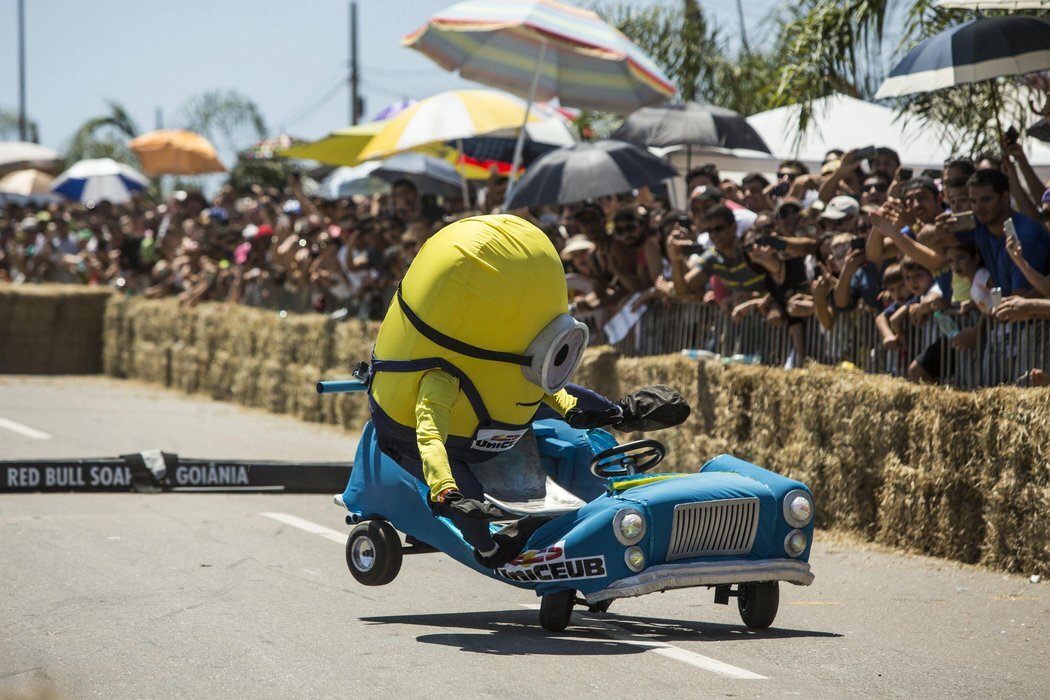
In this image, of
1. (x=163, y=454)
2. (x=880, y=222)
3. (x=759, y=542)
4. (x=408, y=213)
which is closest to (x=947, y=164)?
(x=880, y=222)

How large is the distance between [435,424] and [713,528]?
139 centimetres

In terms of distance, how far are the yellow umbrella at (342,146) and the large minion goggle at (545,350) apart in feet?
39.3

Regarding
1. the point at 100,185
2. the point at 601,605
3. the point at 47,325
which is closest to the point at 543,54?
the point at 601,605

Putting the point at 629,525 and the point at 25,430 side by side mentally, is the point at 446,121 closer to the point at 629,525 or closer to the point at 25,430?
the point at 25,430

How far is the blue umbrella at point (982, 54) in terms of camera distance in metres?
10.3

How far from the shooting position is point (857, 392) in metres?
9.89

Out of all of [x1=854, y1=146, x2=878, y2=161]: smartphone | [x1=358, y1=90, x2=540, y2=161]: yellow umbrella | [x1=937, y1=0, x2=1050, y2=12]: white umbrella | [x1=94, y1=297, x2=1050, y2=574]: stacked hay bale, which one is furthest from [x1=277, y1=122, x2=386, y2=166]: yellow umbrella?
[x1=937, y1=0, x2=1050, y2=12]: white umbrella

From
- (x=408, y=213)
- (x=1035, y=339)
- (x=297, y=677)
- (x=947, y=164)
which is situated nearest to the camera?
(x=297, y=677)

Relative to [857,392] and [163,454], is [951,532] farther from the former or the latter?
[163,454]

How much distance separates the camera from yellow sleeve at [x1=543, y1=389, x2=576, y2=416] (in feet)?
26.5

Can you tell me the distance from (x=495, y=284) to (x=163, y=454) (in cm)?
577

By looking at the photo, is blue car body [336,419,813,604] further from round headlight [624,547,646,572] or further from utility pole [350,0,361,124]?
utility pole [350,0,361,124]

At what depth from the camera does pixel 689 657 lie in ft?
21.6

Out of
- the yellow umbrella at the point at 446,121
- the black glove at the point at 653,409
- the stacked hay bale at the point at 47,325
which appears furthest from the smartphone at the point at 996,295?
the stacked hay bale at the point at 47,325
